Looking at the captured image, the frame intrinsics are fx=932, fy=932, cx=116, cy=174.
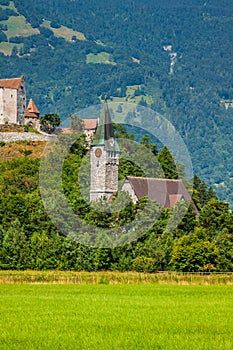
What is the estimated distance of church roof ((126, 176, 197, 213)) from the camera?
305 feet

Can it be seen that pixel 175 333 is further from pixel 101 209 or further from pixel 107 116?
pixel 107 116

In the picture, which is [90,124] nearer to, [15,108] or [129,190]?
[15,108]

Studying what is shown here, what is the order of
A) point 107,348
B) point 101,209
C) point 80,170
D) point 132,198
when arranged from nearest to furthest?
point 107,348
point 101,209
point 132,198
point 80,170

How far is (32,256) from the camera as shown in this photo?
238 feet

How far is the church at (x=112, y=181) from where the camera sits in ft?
305

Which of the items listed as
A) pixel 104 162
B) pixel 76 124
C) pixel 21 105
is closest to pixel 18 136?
pixel 21 105

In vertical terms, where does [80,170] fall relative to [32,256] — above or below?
above

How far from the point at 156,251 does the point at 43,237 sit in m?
9.59

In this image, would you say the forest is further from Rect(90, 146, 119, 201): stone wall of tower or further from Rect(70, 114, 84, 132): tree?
Rect(70, 114, 84, 132): tree

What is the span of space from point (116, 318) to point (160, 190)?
60.8m

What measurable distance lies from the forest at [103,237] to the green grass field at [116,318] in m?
21.2

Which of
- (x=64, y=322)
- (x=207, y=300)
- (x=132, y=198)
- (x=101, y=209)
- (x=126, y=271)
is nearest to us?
(x=64, y=322)

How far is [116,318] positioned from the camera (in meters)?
35.1

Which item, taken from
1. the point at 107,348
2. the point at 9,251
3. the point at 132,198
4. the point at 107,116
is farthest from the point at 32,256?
the point at 107,348
